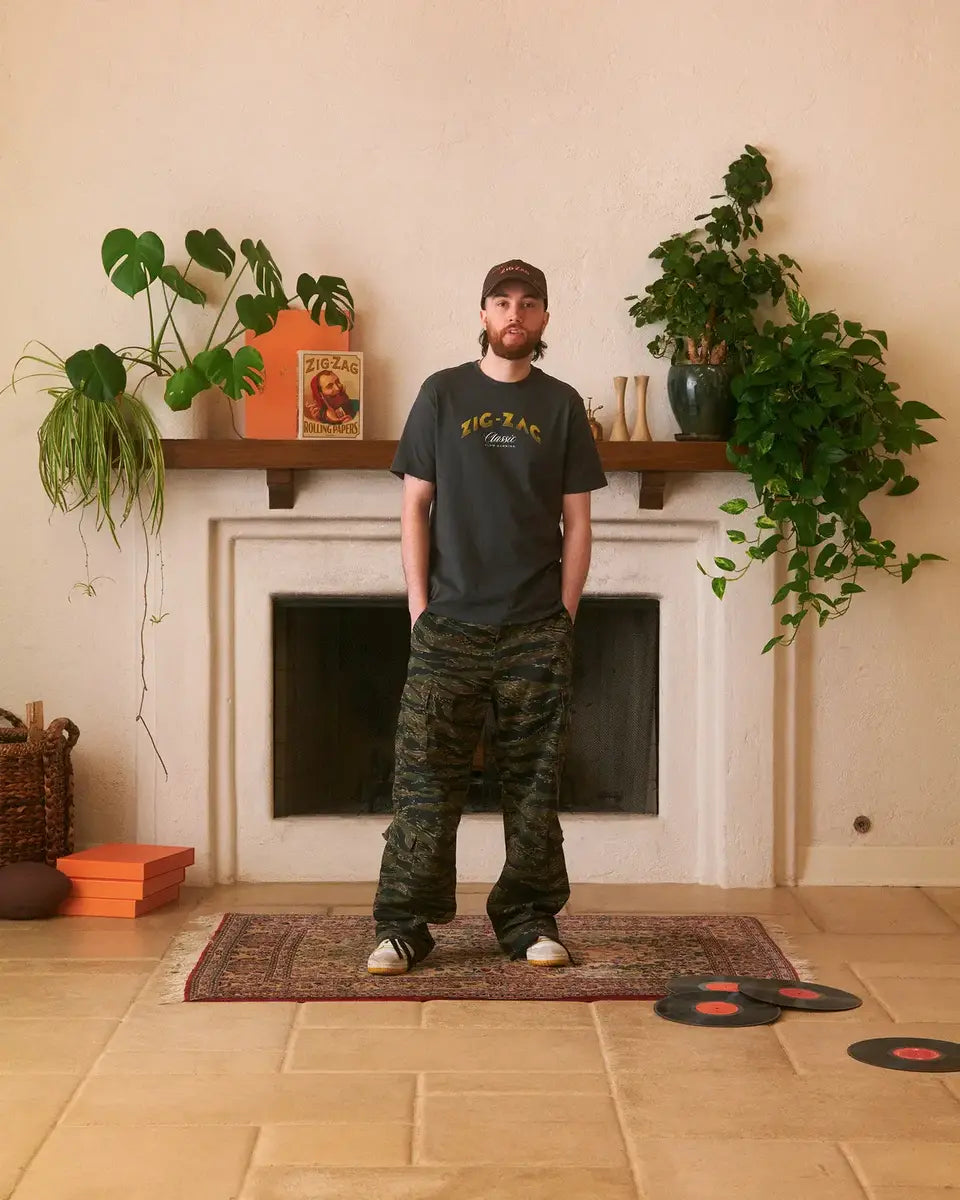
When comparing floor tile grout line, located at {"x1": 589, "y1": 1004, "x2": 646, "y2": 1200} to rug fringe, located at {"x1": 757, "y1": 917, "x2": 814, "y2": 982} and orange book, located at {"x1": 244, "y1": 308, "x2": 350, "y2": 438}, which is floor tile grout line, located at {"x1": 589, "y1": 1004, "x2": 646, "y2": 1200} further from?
orange book, located at {"x1": 244, "y1": 308, "x2": 350, "y2": 438}

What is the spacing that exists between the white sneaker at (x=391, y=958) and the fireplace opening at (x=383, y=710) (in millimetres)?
1079

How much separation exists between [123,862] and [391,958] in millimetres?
911

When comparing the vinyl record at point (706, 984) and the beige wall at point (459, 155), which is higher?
the beige wall at point (459, 155)

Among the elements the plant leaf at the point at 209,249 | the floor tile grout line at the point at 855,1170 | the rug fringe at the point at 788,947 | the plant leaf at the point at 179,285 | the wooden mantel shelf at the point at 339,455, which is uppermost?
the plant leaf at the point at 209,249

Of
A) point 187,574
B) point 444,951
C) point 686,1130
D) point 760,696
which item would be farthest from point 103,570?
point 686,1130

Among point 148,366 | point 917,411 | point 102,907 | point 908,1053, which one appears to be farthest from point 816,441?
point 102,907

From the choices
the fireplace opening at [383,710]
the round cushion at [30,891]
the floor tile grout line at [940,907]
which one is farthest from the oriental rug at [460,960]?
the fireplace opening at [383,710]

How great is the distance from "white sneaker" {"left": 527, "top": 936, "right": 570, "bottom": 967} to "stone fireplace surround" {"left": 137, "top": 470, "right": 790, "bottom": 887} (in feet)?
3.00

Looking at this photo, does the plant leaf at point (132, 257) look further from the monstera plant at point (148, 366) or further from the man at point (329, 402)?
the man at point (329, 402)

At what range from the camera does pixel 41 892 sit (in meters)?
3.50

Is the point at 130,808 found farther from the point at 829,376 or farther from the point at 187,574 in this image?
the point at 829,376

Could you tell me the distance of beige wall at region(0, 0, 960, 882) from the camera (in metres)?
3.93

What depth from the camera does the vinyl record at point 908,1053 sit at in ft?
8.23

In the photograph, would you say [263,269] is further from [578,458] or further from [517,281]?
→ [578,458]
